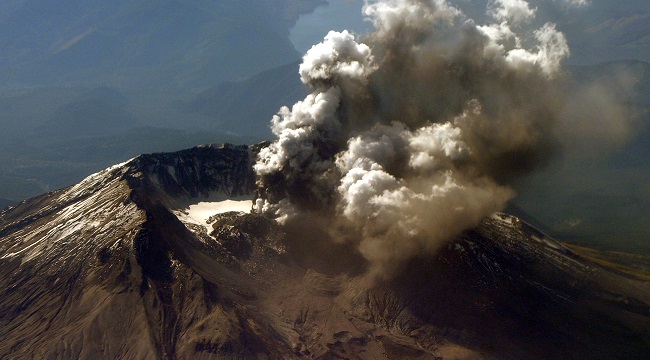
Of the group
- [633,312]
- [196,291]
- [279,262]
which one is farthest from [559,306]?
[196,291]

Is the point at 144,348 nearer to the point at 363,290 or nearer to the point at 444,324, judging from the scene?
the point at 363,290

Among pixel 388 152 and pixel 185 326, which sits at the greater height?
pixel 388 152

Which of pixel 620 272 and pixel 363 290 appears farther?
pixel 620 272

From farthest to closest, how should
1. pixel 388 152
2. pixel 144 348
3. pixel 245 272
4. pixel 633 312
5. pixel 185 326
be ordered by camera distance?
pixel 388 152 < pixel 245 272 < pixel 633 312 < pixel 185 326 < pixel 144 348

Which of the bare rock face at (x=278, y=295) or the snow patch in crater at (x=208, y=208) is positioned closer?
the bare rock face at (x=278, y=295)

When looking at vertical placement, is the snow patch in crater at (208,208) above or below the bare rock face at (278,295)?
above

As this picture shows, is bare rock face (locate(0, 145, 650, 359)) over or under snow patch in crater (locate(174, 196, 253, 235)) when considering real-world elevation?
under

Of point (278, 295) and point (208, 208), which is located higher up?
point (208, 208)

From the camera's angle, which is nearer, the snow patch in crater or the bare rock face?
the bare rock face
